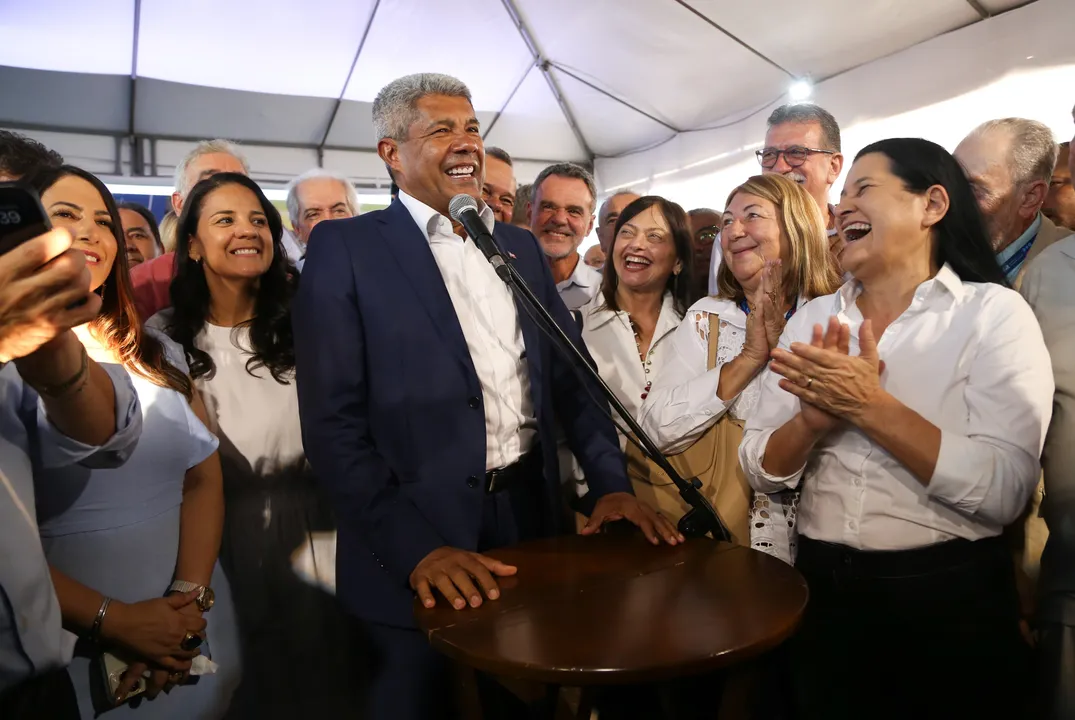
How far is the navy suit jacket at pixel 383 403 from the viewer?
61.1 inches

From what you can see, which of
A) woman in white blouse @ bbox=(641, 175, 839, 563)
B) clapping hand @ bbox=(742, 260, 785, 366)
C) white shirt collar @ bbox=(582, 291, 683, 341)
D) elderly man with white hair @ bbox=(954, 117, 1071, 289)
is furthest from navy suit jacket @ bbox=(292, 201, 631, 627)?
elderly man with white hair @ bbox=(954, 117, 1071, 289)

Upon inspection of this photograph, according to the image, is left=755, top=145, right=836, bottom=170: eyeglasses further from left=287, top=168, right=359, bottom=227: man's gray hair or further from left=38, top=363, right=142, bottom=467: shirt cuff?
left=38, top=363, right=142, bottom=467: shirt cuff

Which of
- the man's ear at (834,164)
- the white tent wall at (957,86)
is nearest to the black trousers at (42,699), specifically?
the man's ear at (834,164)

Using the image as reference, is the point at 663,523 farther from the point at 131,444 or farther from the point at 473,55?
the point at 473,55

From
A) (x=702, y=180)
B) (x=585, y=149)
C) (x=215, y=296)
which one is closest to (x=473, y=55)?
(x=585, y=149)

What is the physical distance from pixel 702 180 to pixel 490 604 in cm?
586

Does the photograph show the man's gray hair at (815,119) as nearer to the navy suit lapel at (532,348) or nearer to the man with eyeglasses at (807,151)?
the man with eyeglasses at (807,151)

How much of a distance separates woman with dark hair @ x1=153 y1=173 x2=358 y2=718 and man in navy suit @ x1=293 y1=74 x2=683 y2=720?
0.55 metres

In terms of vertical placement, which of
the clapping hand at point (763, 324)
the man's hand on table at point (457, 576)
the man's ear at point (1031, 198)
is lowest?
the man's hand on table at point (457, 576)

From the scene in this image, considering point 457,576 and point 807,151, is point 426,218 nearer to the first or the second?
point 457,576

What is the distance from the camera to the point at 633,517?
5.49ft

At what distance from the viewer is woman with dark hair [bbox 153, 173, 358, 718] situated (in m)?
2.09

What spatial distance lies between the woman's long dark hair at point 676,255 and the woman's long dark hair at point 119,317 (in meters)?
1.44

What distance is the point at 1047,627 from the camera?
1563 millimetres
